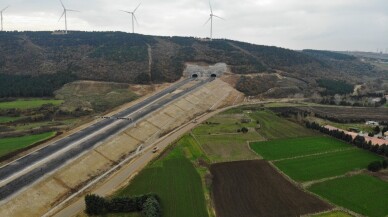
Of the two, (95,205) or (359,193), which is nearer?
(95,205)

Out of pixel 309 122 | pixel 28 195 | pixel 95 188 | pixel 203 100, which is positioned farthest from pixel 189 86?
pixel 28 195

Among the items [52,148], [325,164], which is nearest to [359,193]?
[325,164]

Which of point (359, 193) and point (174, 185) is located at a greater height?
point (359, 193)

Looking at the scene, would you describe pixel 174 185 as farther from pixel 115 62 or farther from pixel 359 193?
pixel 115 62

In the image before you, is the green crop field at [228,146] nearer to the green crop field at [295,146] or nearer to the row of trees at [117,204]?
the green crop field at [295,146]

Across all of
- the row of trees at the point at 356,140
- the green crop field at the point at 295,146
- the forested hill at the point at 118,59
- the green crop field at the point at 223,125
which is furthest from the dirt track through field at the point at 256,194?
the forested hill at the point at 118,59

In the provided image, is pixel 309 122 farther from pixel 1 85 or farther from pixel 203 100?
pixel 1 85

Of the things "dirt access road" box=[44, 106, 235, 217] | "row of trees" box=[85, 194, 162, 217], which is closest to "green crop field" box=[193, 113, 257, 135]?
"dirt access road" box=[44, 106, 235, 217]
